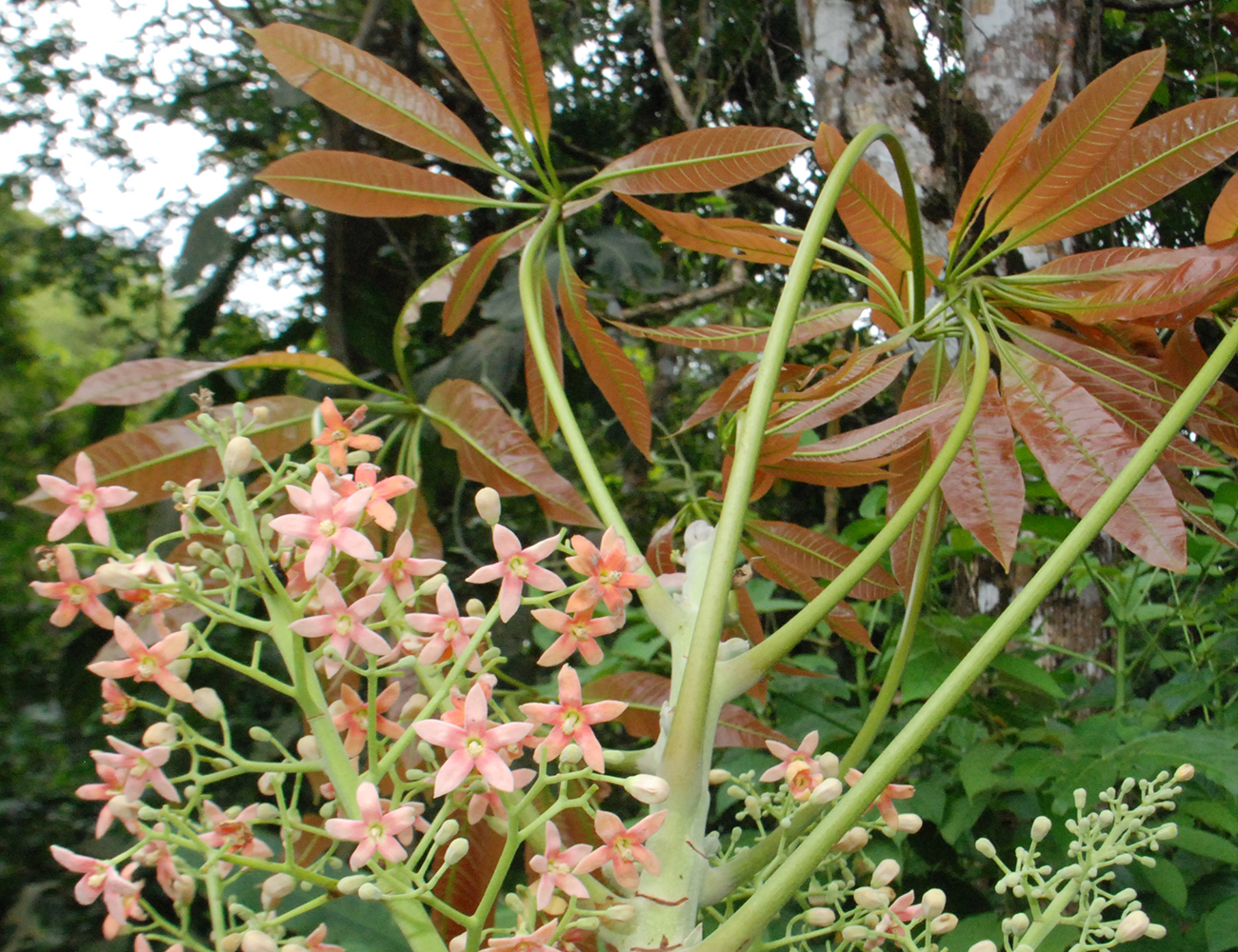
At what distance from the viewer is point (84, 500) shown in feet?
1.13

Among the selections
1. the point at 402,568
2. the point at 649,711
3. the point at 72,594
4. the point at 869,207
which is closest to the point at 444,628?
the point at 402,568

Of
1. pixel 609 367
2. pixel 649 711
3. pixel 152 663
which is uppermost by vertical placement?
pixel 609 367

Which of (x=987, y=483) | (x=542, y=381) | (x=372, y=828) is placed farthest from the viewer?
(x=542, y=381)

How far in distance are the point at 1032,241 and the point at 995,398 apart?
109 millimetres

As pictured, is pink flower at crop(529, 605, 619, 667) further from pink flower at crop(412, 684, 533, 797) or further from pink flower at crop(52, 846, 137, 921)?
pink flower at crop(52, 846, 137, 921)

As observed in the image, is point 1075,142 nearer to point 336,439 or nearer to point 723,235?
point 723,235

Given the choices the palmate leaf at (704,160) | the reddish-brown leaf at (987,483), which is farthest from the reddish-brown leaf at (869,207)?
the reddish-brown leaf at (987,483)

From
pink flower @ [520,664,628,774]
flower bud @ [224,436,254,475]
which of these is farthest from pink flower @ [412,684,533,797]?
flower bud @ [224,436,254,475]

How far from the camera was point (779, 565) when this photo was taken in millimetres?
603

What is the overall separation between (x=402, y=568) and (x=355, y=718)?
68 mm

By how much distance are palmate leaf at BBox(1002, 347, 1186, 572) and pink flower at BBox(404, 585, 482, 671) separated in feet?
1.01

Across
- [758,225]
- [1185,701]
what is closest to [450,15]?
[758,225]

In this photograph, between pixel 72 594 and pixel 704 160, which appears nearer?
pixel 72 594

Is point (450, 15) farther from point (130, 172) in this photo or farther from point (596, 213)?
point (130, 172)
